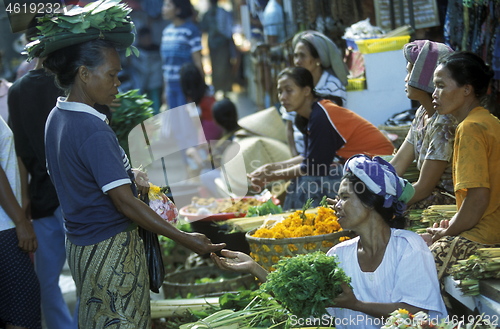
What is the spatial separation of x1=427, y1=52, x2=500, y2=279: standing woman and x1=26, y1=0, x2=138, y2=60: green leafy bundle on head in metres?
1.56

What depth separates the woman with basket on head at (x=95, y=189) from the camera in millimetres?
3051

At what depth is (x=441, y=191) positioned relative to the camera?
3871 mm

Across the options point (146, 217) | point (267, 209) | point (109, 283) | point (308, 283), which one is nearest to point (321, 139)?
point (267, 209)

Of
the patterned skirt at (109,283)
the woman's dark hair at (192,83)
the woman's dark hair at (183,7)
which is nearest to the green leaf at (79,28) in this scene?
the patterned skirt at (109,283)

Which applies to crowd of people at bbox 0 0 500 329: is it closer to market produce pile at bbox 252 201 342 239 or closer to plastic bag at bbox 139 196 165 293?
plastic bag at bbox 139 196 165 293

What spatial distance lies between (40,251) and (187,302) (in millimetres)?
1176

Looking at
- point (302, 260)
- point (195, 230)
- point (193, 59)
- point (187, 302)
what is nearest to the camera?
point (302, 260)

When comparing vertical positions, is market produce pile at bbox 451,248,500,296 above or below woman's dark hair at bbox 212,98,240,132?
above

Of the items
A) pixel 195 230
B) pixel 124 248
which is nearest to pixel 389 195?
pixel 124 248

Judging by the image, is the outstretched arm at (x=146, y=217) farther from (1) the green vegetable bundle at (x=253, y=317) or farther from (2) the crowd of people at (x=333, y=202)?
(1) the green vegetable bundle at (x=253, y=317)

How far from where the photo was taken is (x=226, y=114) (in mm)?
6918

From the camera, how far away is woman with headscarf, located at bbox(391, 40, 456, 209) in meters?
3.65

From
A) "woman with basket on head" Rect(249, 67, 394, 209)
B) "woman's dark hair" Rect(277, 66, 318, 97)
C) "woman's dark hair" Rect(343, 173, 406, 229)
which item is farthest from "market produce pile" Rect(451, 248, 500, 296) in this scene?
"woman's dark hair" Rect(277, 66, 318, 97)

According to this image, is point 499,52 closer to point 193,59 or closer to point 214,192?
point 214,192
